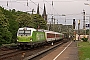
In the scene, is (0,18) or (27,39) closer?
(27,39)

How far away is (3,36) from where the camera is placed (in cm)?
4222

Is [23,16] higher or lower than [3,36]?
higher

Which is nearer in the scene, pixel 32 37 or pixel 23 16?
pixel 32 37

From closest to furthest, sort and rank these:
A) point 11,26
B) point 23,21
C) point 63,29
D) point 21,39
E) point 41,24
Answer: point 21,39 < point 11,26 < point 23,21 < point 41,24 < point 63,29

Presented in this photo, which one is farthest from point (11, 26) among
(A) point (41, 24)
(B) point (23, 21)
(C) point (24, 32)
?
(A) point (41, 24)

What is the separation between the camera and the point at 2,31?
42.3 metres

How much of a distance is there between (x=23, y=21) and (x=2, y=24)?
62.7 ft

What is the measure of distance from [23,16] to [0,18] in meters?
21.0

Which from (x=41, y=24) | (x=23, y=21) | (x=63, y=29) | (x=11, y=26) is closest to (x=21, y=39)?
(x=11, y=26)

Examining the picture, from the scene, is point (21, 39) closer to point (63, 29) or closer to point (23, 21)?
point (23, 21)

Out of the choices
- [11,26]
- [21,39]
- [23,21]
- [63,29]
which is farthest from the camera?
[63,29]

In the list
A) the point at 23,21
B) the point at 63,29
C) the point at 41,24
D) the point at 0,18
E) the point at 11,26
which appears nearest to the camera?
the point at 0,18

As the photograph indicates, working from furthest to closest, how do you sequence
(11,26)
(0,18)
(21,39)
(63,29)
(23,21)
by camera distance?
(63,29)
(23,21)
(11,26)
(0,18)
(21,39)

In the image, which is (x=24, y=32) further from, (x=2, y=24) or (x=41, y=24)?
(x=41, y=24)
